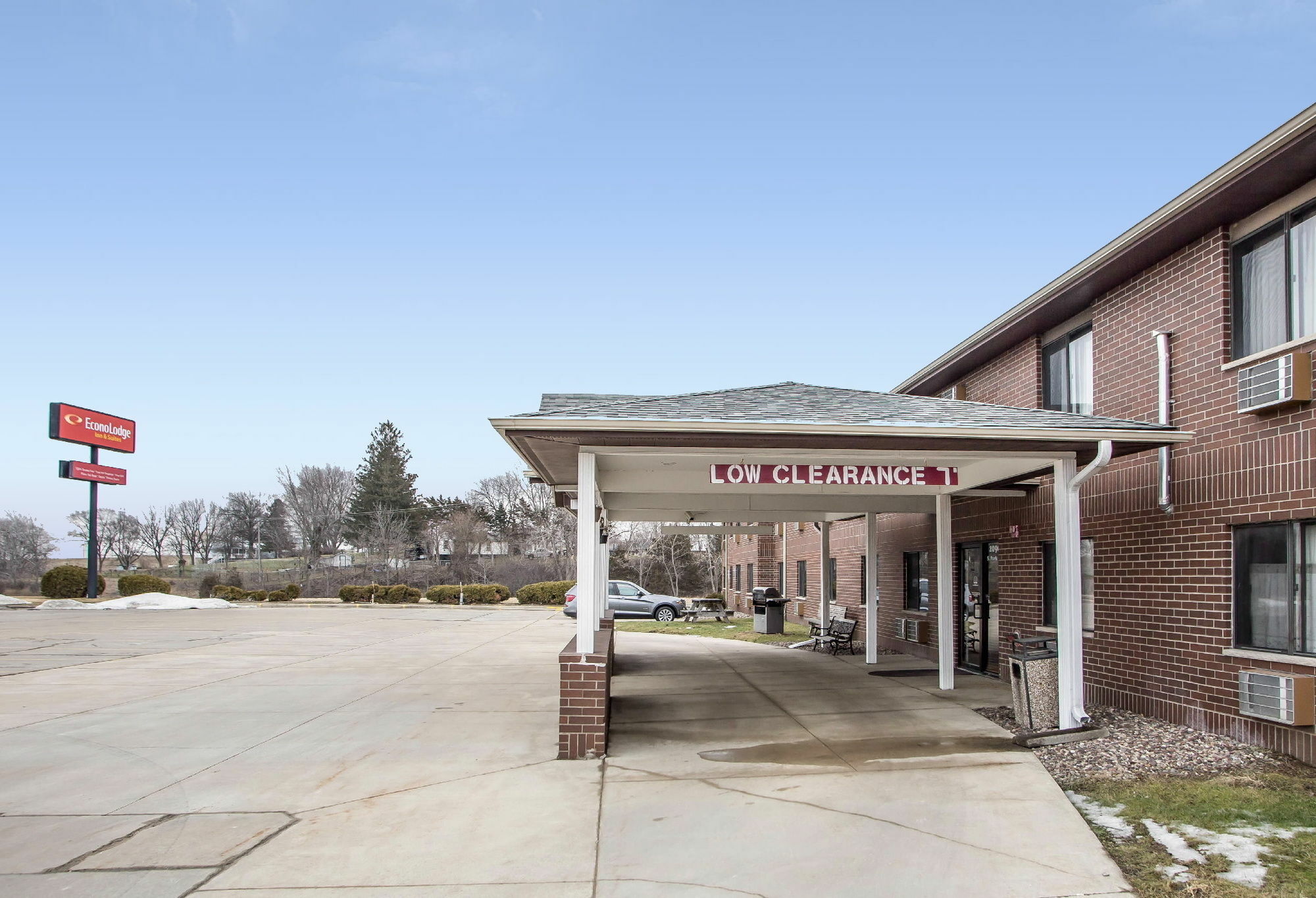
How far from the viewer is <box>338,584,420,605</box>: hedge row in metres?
46.6

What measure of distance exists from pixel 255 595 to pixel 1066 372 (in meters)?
47.8

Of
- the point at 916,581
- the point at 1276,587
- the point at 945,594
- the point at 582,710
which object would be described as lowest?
the point at 582,710

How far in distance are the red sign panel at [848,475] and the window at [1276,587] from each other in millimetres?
2777

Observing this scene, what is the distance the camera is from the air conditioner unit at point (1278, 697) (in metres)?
7.76

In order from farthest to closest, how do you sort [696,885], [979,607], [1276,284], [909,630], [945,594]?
[909,630]
[979,607]
[945,594]
[1276,284]
[696,885]

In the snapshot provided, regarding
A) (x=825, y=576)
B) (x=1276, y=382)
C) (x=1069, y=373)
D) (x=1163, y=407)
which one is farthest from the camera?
(x=825, y=576)

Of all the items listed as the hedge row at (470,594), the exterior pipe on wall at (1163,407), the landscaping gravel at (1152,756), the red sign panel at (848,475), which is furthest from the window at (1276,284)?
the hedge row at (470,594)

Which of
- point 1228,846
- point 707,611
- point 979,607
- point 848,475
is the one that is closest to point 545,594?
point 707,611

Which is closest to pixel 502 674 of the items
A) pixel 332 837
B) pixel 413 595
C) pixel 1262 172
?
pixel 332 837

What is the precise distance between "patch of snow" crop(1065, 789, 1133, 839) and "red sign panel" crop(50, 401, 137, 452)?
46.4 metres

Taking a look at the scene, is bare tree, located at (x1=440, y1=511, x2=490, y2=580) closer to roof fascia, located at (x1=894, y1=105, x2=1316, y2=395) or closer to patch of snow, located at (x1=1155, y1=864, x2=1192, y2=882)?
roof fascia, located at (x1=894, y1=105, x2=1316, y2=395)

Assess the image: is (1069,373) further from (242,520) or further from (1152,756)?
(242,520)

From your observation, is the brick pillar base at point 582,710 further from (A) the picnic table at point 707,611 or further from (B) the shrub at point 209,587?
(B) the shrub at point 209,587

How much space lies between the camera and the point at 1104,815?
6.73m
